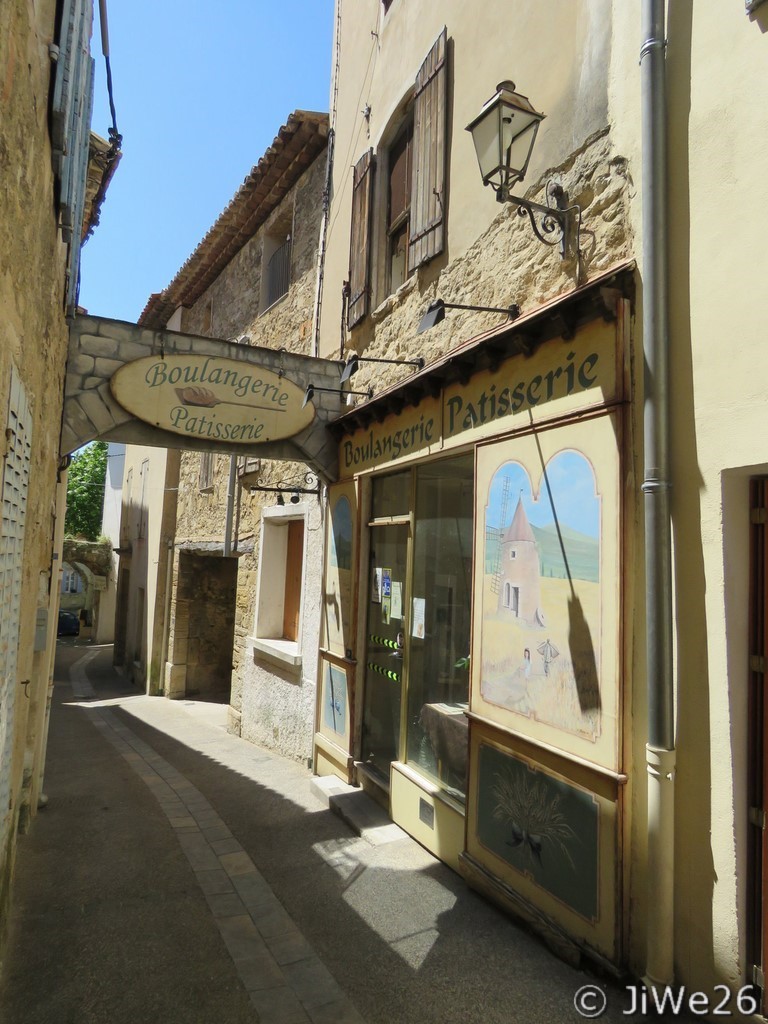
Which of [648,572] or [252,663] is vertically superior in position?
[648,572]

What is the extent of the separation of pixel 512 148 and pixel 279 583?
628cm

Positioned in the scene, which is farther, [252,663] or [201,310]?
[201,310]

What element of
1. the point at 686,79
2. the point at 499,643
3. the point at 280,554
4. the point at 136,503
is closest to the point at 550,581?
the point at 499,643

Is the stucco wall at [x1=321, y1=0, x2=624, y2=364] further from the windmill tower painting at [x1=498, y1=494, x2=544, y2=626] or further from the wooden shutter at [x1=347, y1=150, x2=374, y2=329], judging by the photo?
the windmill tower painting at [x1=498, y1=494, x2=544, y2=626]

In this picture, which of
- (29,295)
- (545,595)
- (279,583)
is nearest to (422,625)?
(545,595)

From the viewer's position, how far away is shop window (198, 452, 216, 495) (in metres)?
11.8

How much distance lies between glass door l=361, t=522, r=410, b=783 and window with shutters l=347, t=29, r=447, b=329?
2.34m

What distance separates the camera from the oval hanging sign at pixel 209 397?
18.9ft

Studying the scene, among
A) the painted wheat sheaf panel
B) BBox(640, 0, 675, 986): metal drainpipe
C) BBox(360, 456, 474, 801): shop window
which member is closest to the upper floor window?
BBox(360, 456, 474, 801): shop window

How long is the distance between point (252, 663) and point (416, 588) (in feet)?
14.7

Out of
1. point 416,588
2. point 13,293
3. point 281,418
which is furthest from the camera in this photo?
point 281,418

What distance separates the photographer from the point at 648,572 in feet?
9.28

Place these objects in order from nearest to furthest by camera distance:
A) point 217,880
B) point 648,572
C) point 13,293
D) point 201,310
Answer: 1. point 13,293
2. point 648,572
3. point 217,880
4. point 201,310

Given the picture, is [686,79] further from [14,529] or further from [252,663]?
[252,663]
